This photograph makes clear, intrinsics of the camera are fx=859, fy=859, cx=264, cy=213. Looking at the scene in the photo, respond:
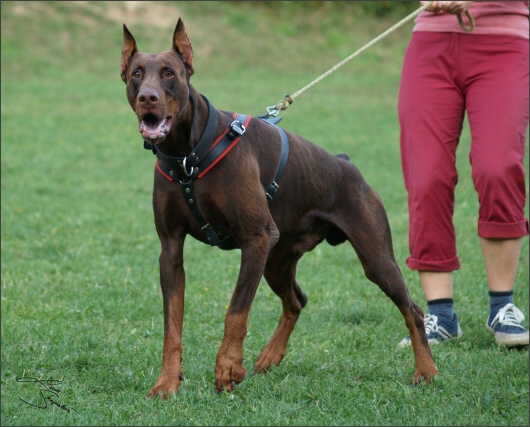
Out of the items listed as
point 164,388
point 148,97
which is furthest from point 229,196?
point 164,388

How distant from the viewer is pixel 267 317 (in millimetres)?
5977

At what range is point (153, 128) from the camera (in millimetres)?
3705

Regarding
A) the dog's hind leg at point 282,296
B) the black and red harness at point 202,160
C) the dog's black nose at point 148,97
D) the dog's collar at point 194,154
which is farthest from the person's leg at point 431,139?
the dog's black nose at point 148,97

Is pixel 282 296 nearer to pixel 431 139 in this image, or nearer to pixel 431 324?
pixel 431 324

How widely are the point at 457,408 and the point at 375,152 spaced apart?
998cm

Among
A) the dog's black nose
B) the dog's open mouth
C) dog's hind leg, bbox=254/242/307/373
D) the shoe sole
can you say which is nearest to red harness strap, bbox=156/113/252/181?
the dog's open mouth

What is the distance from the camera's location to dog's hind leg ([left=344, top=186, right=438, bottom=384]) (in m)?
4.58

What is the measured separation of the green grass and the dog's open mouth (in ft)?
3.92

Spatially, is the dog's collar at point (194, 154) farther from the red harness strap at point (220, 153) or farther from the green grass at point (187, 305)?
the green grass at point (187, 305)

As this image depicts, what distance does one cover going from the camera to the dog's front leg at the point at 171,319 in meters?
4.02

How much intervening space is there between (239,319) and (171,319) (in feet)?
1.24

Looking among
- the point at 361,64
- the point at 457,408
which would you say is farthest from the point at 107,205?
the point at 361,64

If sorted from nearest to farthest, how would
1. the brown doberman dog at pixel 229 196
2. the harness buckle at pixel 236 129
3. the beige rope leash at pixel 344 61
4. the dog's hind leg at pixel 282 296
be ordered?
the brown doberman dog at pixel 229 196
the harness buckle at pixel 236 129
the beige rope leash at pixel 344 61
the dog's hind leg at pixel 282 296

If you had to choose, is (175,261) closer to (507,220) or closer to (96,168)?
(507,220)
